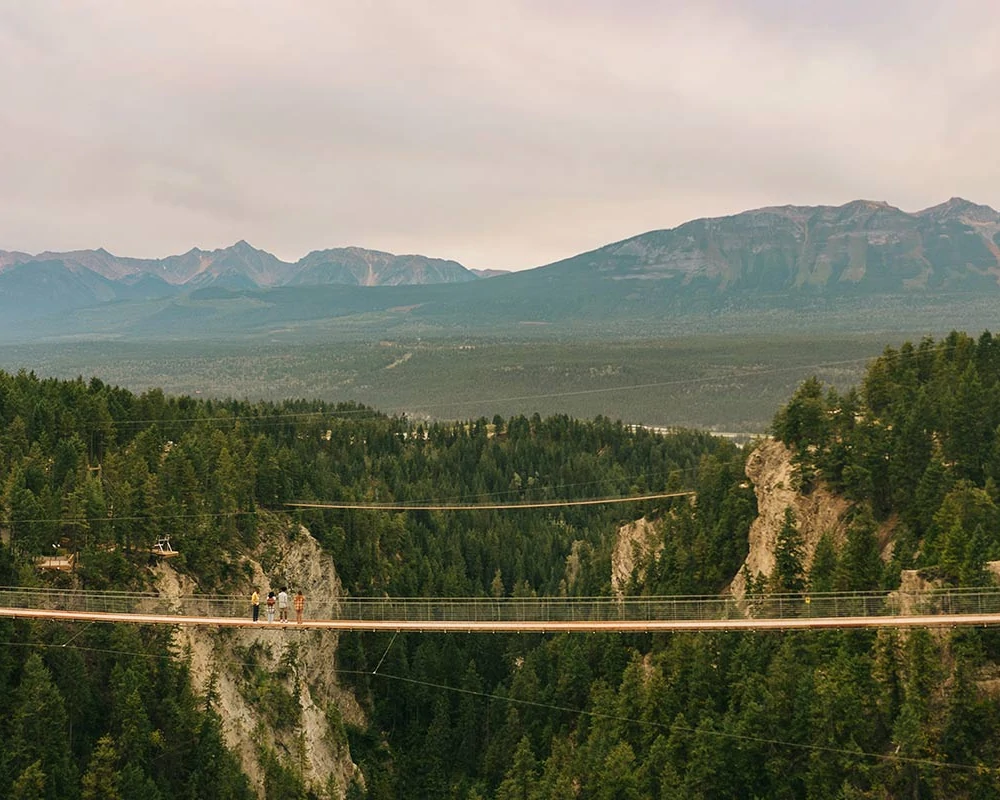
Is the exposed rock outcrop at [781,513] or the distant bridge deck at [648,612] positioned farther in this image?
the exposed rock outcrop at [781,513]

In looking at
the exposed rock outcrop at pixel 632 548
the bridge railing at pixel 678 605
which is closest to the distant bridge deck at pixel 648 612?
the bridge railing at pixel 678 605

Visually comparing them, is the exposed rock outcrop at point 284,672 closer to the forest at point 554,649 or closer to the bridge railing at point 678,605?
the forest at point 554,649

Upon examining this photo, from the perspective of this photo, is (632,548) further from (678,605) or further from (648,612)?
(648,612)

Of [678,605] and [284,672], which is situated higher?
[678,605]

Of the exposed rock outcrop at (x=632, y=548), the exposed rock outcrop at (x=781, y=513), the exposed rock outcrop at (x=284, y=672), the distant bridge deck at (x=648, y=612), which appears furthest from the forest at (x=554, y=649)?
the exposed rock outcrop at (x=632, y=548)

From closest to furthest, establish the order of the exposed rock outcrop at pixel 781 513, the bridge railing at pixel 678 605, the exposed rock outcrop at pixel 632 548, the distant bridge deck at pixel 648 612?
the distant bridge deck at pixel 648 612 → the bridge railing at pixel 678 605 → the exposed rock outcrop at pixel 781 513 → the exposed rock outcrop at pixel 632 548

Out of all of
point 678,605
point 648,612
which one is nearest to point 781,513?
point 678,605

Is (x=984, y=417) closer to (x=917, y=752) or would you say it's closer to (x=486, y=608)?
(x=917, y=752)

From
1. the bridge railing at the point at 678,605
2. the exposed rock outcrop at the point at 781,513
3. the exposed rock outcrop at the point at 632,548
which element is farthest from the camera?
the exposed rock outcrop at the point at 632,548

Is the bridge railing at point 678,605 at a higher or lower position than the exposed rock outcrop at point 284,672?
higher

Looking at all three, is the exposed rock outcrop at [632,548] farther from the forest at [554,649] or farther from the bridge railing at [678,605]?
the bridge railing at [678,605]
